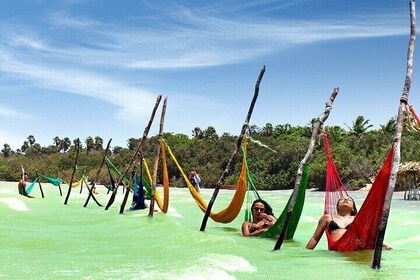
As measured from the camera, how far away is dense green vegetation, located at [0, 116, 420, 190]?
81.9ft

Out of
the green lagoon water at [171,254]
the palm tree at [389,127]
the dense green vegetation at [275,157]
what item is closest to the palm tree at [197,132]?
the dense green vegetation at [275,157]

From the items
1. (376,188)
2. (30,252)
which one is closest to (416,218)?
(376,188)

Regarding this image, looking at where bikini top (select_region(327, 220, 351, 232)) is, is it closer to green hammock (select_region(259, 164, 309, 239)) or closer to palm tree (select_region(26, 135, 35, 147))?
green hammock (select_region(259, 164, 309, 239))

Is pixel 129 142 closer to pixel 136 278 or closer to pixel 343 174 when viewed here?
pixel 343 174

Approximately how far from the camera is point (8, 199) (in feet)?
50.1

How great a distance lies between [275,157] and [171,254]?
22256 mm

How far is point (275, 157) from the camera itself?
92.5 ft

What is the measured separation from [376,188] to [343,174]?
20.4 m

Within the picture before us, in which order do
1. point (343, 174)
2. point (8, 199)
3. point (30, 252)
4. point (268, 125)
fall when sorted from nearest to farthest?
point (30, 252)
point (8, 199)
point (343, 174)
point (268, 125)

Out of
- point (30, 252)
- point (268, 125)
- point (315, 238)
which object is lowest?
point (30, 252)

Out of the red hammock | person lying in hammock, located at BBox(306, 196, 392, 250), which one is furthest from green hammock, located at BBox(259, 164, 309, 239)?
the red hammock

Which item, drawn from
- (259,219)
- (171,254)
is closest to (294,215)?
(259,219)

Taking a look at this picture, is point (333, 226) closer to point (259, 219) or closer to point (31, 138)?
point (259, 219)

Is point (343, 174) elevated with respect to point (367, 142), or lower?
lower
